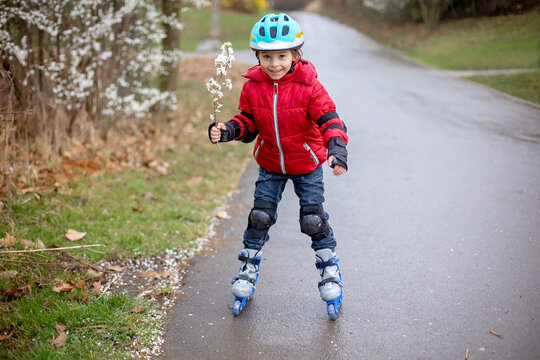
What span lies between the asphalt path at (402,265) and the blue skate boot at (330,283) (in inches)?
3.6

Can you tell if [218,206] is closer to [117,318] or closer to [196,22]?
[117,318]

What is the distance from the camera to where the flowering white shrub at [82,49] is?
5867 millimetres

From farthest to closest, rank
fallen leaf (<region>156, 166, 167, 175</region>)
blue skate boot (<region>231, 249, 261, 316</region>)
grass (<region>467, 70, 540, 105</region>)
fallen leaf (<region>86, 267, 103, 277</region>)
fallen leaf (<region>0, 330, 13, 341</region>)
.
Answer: grass (<region>467, 70, 540, 105</region>) → fallen leaf (<region>156, 166, 167, 175</region>) → fallen leaf (<region>86, 267, 103, 277</region>) → blue skate boot (<region>231, 249, 261, 316</region>) → fallen leaf (<region>0, 330, 13, 341</region>)

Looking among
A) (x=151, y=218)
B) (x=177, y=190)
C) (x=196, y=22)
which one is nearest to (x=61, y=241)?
(x=151, y=218)

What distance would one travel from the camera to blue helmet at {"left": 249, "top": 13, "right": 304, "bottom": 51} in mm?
3037

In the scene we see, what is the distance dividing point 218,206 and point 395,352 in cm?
294

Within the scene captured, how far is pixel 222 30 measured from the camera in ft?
97.4

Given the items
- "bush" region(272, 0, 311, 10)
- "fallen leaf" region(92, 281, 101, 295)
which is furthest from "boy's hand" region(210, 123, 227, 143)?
"bush" region(272, 0, 311, 10)

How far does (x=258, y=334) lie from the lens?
10.3ft

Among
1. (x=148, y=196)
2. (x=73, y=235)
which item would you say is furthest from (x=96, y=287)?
(x=148, y=196)

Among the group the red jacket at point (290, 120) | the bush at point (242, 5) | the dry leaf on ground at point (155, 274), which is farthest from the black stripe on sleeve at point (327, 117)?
the bush at point (242, 5)

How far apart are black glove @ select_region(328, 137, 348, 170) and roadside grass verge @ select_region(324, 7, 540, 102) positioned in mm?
9074

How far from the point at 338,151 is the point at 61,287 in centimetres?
219

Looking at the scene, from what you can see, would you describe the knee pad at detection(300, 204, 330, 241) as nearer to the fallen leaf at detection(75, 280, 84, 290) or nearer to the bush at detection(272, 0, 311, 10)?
the fallen leaf at detection(75, 280, 84, 290)
